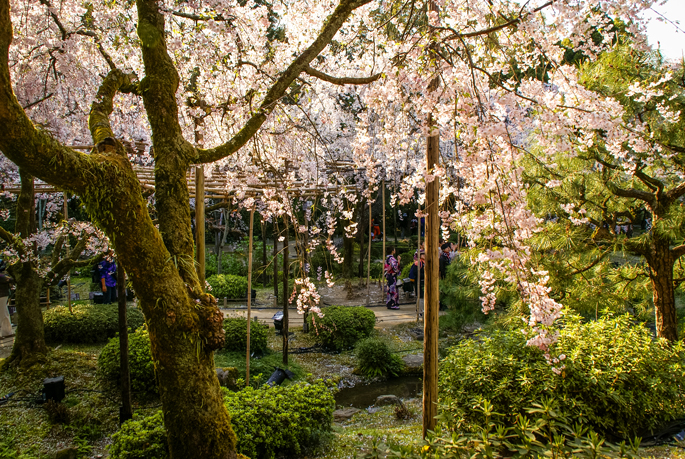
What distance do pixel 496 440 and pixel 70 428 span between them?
4578 mm

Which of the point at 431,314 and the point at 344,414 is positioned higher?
the point at 431,314

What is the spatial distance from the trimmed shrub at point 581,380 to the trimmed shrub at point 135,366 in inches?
147

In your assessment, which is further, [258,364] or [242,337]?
[242,337]

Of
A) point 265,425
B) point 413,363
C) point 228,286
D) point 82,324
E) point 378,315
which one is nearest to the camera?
point 265,425

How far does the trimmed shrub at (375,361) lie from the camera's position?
6656 millimetres

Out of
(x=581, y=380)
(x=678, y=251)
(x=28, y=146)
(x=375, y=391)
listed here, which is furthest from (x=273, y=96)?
(x=375, y=391)

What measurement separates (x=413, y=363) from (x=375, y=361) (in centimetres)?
80

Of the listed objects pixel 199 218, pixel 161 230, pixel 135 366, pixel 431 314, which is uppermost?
pixel 199 218

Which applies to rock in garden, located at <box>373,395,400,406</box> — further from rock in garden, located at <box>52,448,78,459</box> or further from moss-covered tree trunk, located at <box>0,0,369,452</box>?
rock in garden, located at <box>52,448,78,459</box>

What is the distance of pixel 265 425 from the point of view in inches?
139

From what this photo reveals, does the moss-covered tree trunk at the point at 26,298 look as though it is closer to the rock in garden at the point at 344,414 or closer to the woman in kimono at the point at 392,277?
the rock in garden at the point at 344,414

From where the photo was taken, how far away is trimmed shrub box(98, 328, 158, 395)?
5258mm

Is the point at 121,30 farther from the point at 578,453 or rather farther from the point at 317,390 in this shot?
the point at 578,453

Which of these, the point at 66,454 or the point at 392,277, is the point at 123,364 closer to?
the point at 66,454
